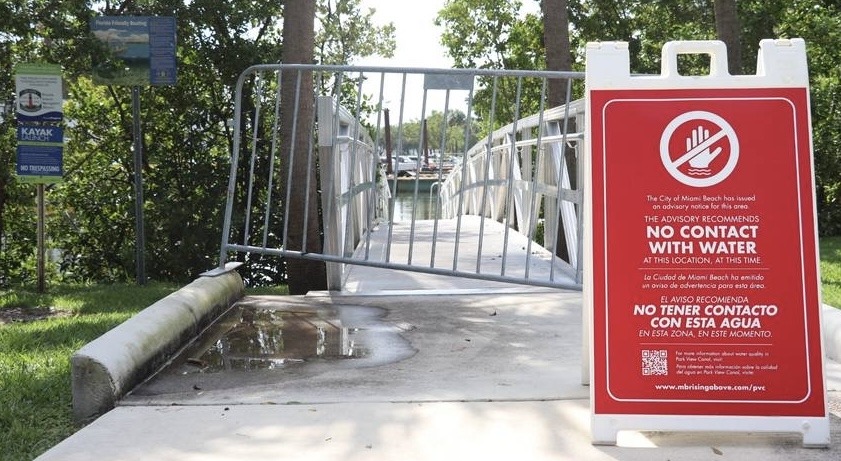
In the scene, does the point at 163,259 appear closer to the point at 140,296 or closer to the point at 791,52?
the point at 140,296

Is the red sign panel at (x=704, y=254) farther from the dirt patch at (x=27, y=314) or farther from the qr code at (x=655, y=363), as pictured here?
the dirt patch at (x=27, y=314)

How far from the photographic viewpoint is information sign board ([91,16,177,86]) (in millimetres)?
9055

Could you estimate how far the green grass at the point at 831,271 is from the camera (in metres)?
6.61

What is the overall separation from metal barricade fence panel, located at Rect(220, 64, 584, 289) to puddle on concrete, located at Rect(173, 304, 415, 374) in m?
0.36

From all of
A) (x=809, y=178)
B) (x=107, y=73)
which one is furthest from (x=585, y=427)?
(x=107, y=73)

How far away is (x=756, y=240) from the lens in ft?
11.2

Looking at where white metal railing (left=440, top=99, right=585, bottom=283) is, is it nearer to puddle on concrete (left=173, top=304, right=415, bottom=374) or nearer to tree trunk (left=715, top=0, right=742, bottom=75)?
puddle on concrete (left=173, top=304, right=415, bottom=374)

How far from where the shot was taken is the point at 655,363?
3383 mm

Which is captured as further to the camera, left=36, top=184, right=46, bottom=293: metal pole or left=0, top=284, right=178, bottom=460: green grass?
left=36, top=184, right=46, bottom=293: metal pole

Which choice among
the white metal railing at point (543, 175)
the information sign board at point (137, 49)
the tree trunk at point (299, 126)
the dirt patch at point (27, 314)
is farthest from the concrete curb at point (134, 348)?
the information sign board at point (137, 49)

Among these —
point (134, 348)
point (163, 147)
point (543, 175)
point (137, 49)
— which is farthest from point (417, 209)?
point (134, 348)

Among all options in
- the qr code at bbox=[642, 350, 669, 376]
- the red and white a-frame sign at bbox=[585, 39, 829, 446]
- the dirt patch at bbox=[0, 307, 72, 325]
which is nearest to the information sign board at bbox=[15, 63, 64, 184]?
the dirt patch at bbox=[0, 307, 72, 325]

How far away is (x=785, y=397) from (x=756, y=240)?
1.81 ft

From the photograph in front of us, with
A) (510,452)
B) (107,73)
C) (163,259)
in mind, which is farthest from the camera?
(163,259)
